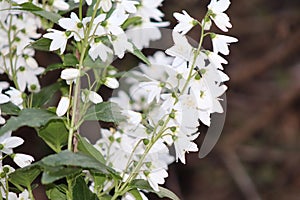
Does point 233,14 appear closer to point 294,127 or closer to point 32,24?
point 294,127

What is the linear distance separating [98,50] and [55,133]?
0.10m

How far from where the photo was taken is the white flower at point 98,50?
631 mm

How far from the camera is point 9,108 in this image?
26.0 inches

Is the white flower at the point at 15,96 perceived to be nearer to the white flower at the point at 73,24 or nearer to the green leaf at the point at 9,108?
the green leaf at the point at 9,108

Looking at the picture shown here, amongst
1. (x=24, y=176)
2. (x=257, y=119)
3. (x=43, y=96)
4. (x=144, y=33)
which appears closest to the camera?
(x=24, y=176)

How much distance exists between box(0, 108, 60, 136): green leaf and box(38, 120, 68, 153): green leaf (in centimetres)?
3

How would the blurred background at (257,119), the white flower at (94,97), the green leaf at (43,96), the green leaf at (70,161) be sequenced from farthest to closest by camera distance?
the blurred background at (257,119) < the green leaf at (43,96) < the white flower at (94,97) < the green leaf at (70,161)

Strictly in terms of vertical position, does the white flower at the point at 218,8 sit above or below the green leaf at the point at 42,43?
above

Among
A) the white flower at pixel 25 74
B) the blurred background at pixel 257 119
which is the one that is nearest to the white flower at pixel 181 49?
the white flower at pixel 25 74

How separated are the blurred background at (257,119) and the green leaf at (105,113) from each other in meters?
1.31

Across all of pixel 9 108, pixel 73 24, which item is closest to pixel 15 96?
pixel 9 108

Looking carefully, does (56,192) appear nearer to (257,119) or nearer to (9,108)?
→ (9,108)

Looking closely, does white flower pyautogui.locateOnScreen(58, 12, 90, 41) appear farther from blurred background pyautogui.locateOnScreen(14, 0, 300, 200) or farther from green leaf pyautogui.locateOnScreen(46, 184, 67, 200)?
blurred background pyautogui.locateOnScreen(14, 0, 300, 200)

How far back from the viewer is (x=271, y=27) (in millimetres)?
2049
